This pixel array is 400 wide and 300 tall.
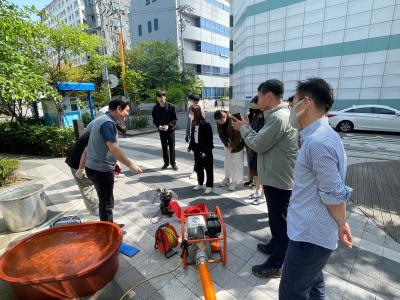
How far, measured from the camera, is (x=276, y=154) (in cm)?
240

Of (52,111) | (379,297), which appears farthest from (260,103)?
(52,111)

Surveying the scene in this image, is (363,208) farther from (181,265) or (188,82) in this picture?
(188,82)

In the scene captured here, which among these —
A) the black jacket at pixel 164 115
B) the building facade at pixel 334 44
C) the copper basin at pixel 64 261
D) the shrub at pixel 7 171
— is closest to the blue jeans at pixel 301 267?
the copper basin at pixel 64 261

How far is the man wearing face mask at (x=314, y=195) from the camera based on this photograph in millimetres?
1340

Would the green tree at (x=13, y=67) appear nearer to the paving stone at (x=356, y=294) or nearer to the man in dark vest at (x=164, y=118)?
the man in dark vest at (x=164, y=118)

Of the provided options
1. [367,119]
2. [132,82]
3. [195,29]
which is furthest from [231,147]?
[195,29]

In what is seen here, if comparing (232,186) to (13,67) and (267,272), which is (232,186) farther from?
(13,67)

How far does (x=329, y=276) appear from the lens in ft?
8.36

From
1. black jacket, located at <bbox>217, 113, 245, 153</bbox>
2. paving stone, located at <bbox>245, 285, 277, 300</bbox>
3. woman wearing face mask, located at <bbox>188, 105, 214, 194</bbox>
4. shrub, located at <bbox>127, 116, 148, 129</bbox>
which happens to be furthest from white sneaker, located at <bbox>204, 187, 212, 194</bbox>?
shrub, located at <bbox>127, 116, 148, 129</bbox>

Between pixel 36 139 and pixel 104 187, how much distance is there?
6.58m

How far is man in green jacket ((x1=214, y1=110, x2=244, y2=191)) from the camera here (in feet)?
14.4

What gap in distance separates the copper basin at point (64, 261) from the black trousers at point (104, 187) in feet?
1.07

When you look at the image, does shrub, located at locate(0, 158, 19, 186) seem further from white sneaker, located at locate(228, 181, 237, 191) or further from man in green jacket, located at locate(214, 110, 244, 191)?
white sneaker, located at locate(228, 181, 237, 191)

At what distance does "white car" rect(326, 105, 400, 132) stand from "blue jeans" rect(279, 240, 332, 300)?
12730 millimetres
